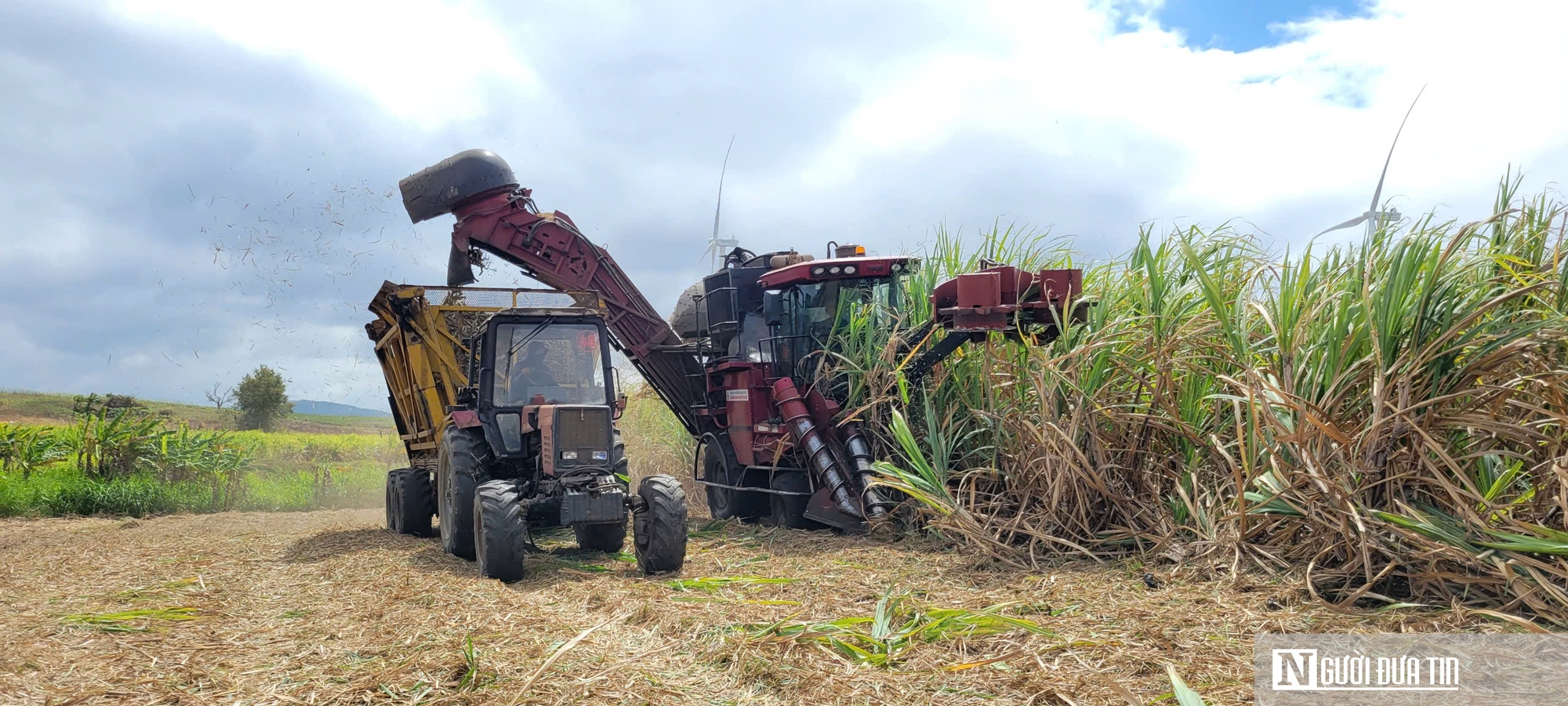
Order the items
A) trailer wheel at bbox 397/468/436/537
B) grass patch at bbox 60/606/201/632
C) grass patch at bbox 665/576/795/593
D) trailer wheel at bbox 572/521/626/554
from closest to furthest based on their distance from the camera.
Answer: grass patch at bbox 60/606/201/632 < grass patch at bbox 665/576/795/593 < trailer wheel at bbox 572/521/626/554 < trailer wheel at bbox 397/468/436/537

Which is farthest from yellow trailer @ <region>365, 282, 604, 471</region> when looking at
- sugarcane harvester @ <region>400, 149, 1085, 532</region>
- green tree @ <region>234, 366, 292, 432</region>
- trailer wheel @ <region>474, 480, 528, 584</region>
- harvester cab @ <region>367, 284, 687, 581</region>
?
green tree @ <region>234, 366, 292, 432</region>

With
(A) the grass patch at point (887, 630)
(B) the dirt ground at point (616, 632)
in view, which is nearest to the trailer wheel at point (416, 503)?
(B) the dirt ground at point (616, 632)

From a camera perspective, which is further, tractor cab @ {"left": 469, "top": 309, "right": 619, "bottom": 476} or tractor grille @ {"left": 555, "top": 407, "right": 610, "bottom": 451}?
tractor cab @ {"left": 469, "top": 309, "right": 619, "bottom": 476}

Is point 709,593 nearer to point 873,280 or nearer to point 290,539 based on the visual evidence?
point 873,280

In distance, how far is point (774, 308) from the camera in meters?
8.73

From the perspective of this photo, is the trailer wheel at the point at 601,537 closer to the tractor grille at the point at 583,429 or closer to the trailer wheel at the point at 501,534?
the tractor grille at the point at 583,429

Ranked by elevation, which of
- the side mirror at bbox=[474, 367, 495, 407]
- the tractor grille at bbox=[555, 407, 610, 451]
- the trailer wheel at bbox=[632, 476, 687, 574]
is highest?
the side mirror at bbox=[474, 367, 495, 407]

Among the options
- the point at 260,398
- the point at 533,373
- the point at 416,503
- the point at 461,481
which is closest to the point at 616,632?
the point at 461,481

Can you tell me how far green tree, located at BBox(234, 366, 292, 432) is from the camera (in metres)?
39.7

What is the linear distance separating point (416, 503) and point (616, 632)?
5.48 metres

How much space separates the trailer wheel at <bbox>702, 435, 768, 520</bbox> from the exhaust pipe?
135 cm

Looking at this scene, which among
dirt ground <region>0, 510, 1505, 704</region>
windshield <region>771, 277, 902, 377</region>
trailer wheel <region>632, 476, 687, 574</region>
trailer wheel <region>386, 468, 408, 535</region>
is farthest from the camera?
trailer wheel <region>386, 468, 408, 535</region>

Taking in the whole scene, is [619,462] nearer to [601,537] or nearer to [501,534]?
[601,537]

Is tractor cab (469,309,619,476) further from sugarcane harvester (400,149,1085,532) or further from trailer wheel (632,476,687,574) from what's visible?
sugarcane harvester (400,149,1085,532)
